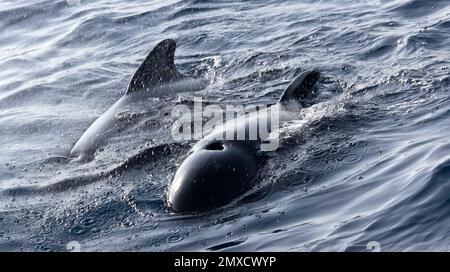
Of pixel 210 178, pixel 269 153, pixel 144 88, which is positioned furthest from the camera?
pixel 144 88

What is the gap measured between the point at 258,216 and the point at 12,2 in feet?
60.9

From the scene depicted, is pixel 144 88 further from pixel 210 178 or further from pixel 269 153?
pixel 210 178

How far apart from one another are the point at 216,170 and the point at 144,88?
4.36 m

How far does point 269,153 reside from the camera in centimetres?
1009

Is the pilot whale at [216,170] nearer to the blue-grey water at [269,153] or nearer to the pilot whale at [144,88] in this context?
the blue-grey water at [269,153]

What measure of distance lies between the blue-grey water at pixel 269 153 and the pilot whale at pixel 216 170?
6.8 inches

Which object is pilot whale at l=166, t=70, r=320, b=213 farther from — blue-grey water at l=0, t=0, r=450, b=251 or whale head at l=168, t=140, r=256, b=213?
blue-grey water at l=0, t=0, r=450, b=251

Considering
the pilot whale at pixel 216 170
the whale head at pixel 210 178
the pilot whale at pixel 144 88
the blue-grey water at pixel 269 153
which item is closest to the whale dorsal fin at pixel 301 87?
the blue-grey water at pixel 269 153

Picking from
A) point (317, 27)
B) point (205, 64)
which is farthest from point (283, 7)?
point (205, 64)

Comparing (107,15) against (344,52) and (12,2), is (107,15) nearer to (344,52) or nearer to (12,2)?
(12,2)

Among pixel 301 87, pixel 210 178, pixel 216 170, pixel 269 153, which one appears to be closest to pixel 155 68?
pixel 301 87

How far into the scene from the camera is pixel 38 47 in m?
20.4

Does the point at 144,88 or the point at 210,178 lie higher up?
the point at 144,88

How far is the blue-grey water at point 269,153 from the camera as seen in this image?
816 cm
